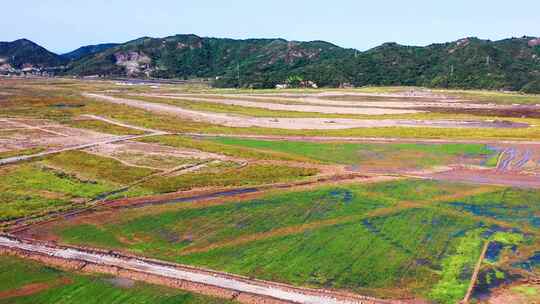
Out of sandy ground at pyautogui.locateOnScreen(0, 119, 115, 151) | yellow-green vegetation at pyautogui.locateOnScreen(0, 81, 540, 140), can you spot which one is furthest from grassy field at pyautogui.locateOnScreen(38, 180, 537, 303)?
sandy ground at pyautogui.locateOnScreen(0, 119, 115, 151)

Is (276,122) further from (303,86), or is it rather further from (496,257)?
(303,86)

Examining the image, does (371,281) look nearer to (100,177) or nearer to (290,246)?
(290,246)

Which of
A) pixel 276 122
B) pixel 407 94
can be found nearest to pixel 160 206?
pixel 276 122

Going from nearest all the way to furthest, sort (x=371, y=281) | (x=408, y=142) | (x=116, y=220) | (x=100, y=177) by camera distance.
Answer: (x=371, y=281)
(x=116, y=220)
(x=100, y=177)
(x=408, y=142)

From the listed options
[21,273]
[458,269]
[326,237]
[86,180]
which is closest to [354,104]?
[86,180]

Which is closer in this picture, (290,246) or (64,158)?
(290,246)

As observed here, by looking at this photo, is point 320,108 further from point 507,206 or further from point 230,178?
point 507,206

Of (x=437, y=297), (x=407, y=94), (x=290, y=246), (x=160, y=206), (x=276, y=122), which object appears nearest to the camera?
(x=437, y=297)

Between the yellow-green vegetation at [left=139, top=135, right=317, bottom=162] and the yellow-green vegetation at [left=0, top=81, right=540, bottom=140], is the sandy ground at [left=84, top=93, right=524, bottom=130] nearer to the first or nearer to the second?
the yellow-green vegetation at [left=0, top=81, right=540, bottom=140]
